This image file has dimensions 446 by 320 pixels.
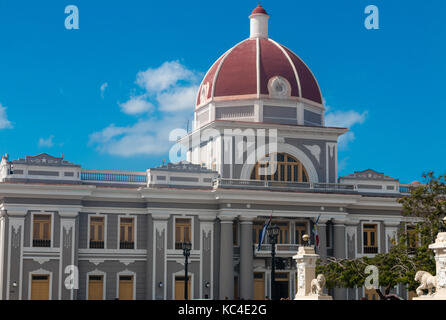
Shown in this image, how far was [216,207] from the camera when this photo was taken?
168 ft

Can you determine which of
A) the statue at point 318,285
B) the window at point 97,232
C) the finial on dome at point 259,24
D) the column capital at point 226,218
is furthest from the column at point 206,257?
the statue at point 318,285

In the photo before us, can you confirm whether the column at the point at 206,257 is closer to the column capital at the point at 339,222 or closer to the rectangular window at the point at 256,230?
the rectangular window at the point at 256,230

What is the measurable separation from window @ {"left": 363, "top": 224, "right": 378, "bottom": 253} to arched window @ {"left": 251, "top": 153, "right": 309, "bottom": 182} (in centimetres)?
559

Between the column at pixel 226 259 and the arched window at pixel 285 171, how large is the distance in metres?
4.44

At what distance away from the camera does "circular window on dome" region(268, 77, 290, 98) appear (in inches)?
2156

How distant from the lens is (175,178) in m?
50.5

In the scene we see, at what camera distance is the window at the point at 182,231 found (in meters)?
50.3

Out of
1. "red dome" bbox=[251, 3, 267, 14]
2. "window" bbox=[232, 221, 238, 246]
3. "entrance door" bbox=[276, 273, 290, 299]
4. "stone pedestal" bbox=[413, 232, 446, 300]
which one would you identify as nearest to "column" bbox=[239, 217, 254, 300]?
"window" bbox=[232, 221, 238, 246]

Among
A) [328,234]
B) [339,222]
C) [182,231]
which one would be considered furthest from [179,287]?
[339,222]

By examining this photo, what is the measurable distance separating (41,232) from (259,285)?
14.6 meters

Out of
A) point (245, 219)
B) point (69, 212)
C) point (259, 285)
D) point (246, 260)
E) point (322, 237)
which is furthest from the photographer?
point (322, 237)

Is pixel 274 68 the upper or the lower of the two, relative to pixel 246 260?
upper

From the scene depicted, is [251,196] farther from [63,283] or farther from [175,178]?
[63,283]

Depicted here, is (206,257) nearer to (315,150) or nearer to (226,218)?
(226,218)
